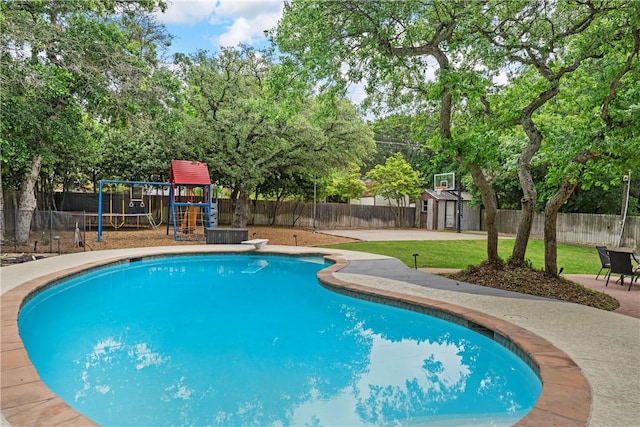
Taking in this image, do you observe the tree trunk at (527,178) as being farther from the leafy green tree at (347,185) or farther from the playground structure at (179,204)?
the leafy green tree at (347,185)

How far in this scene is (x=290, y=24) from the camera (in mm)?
6582

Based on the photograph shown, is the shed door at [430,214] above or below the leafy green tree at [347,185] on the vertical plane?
below

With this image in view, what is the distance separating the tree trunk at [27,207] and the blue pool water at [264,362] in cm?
483

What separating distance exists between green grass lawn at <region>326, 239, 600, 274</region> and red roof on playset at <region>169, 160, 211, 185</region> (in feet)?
19.0

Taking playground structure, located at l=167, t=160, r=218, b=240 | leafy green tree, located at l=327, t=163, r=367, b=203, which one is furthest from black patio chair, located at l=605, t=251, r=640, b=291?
leafy green tree, located at l=327, t=163, r=367, b=203

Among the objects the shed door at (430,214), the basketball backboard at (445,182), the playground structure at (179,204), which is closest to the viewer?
the playground structure at (179,204)

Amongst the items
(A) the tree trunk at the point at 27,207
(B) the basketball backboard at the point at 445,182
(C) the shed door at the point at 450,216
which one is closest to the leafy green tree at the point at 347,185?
(B) the basketball backboard at the point at 445,182

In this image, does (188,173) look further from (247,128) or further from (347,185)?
(347,185)

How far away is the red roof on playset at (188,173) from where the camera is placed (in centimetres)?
1522

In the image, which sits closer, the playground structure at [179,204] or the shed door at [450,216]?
the playground structure at [179,204]

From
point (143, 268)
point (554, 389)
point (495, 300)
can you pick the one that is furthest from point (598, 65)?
point (143, 268)

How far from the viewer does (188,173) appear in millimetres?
15539

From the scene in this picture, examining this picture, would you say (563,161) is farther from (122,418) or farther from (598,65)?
(122,418)

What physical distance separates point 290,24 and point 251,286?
510 cm
